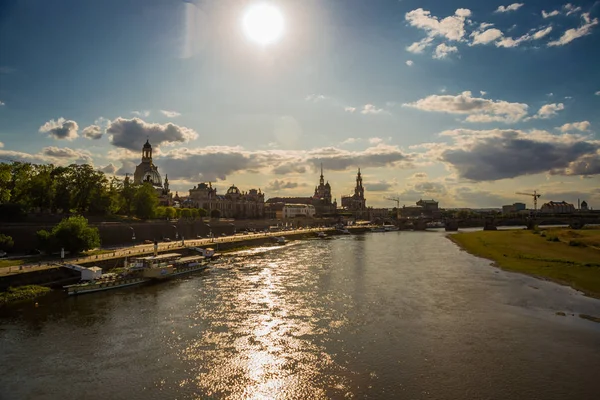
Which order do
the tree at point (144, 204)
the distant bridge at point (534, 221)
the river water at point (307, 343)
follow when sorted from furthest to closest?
the distant bridge at point (534, 221), the tree at point (144, 204), the river water at point (307, 343)

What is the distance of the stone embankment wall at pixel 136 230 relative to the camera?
56.7 meters

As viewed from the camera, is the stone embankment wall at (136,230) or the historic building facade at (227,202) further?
the historic building facade at (227,202)

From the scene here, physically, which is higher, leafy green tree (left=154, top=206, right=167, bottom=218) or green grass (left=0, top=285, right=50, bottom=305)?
leafy green tree (left=154, top=206, right=167, bottom=218)

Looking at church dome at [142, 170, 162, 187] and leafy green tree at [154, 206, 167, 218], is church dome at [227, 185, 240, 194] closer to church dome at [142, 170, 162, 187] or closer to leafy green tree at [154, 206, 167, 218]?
church dome at [142, 170, 162, 187]

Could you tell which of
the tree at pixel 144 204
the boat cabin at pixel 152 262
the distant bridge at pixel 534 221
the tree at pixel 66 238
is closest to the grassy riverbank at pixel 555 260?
the boat cabin at pixel 152 262

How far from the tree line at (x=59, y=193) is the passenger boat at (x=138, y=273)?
27169mm

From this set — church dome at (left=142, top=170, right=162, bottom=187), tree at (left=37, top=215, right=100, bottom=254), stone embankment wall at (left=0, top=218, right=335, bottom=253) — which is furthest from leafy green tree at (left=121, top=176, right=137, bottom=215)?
tree at (left=37, top=215, right=100, bottom=254)

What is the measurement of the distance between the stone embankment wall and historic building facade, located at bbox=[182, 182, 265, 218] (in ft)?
109

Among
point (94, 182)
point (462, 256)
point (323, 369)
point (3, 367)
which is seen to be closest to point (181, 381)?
point (323, 369)

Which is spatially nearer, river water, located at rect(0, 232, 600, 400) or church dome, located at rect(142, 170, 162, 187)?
river water, located at rect(0, 232, 600, 400)

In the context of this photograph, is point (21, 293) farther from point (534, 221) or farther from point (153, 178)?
point (534, 221)

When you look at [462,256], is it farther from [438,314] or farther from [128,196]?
[128,196]

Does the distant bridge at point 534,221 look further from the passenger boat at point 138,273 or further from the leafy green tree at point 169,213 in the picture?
the passenger boat at point 138,273

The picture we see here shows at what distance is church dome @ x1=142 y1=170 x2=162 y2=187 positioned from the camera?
447 feet
